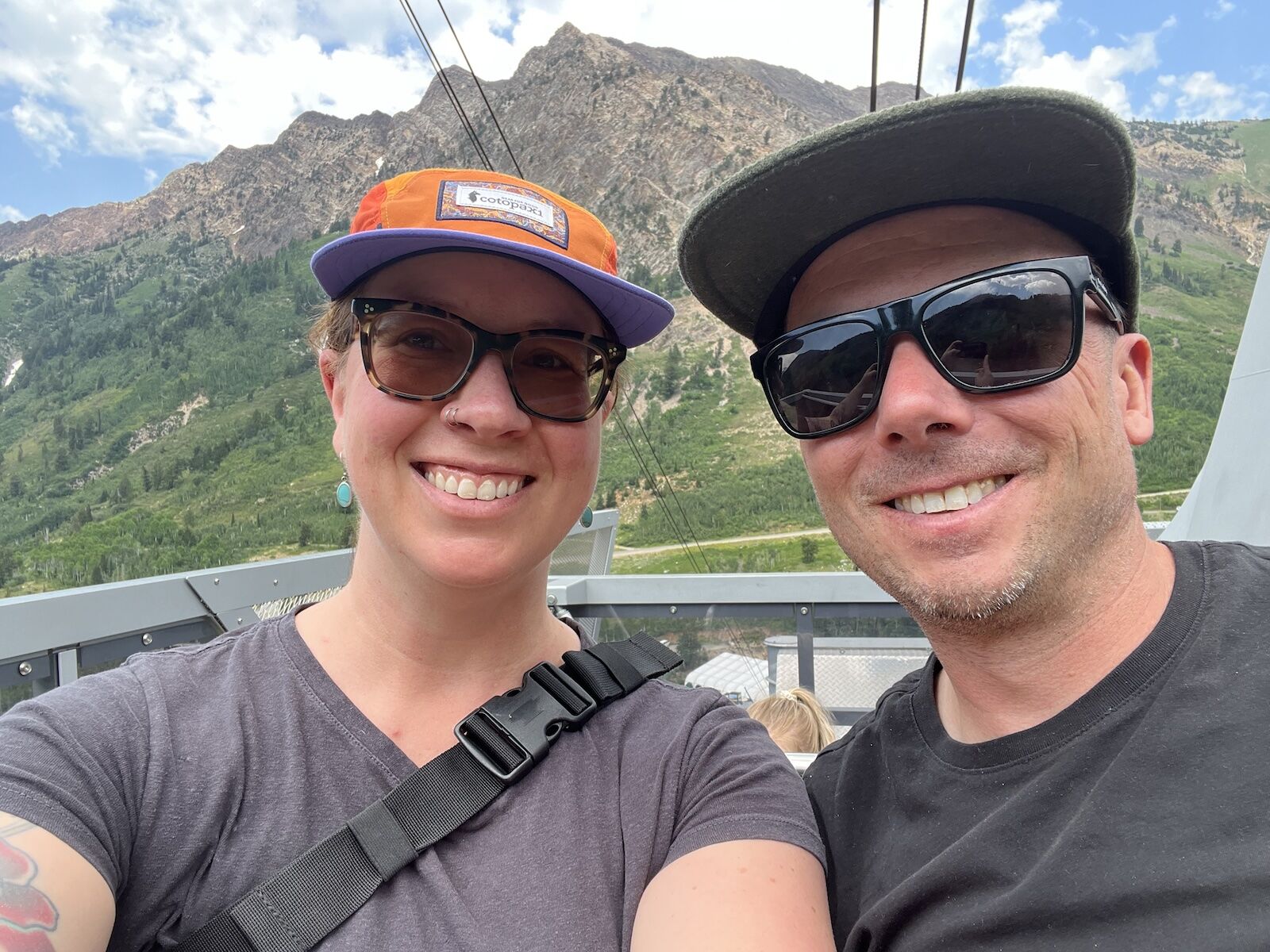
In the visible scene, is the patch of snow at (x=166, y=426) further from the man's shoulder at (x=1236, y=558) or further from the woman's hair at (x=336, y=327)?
the man's shoulder at (x=1236, y=558)

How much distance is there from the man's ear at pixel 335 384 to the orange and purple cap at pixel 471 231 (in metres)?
0.14

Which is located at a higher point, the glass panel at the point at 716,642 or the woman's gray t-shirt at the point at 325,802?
the woman's gray t-shirt at the point at 325,802

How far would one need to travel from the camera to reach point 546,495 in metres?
1.45

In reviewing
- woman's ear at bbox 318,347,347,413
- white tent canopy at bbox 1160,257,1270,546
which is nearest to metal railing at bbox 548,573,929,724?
white tent canopy at bbox 1160,257,1270,546

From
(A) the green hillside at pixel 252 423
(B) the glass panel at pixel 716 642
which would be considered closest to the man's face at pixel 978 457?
(B) the glass panel at pixel 716 642

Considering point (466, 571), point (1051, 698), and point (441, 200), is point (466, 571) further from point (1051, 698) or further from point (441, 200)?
point (1051, 698)

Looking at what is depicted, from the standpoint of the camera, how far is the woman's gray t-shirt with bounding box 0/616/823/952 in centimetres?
108

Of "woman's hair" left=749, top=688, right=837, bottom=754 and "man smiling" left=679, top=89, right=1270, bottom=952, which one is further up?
"man smiling" left=679, top=89, right=1270, bottom=952

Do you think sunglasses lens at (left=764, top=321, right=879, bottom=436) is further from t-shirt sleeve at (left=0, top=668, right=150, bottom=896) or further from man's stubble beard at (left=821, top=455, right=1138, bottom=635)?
t-shirt sleeve at (left=0, top=668, right=150, bottom=896)

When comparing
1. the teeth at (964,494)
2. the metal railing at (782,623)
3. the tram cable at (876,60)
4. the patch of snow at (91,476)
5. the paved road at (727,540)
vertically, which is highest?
the tram cable at (876,60)

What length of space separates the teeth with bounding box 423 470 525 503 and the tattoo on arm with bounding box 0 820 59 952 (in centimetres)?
70

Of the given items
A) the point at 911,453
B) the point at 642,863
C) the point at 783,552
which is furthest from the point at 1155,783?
the point at 783,552

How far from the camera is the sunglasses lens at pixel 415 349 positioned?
1.37 m

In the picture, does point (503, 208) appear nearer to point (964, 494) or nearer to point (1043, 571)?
A: point (964, 494)
